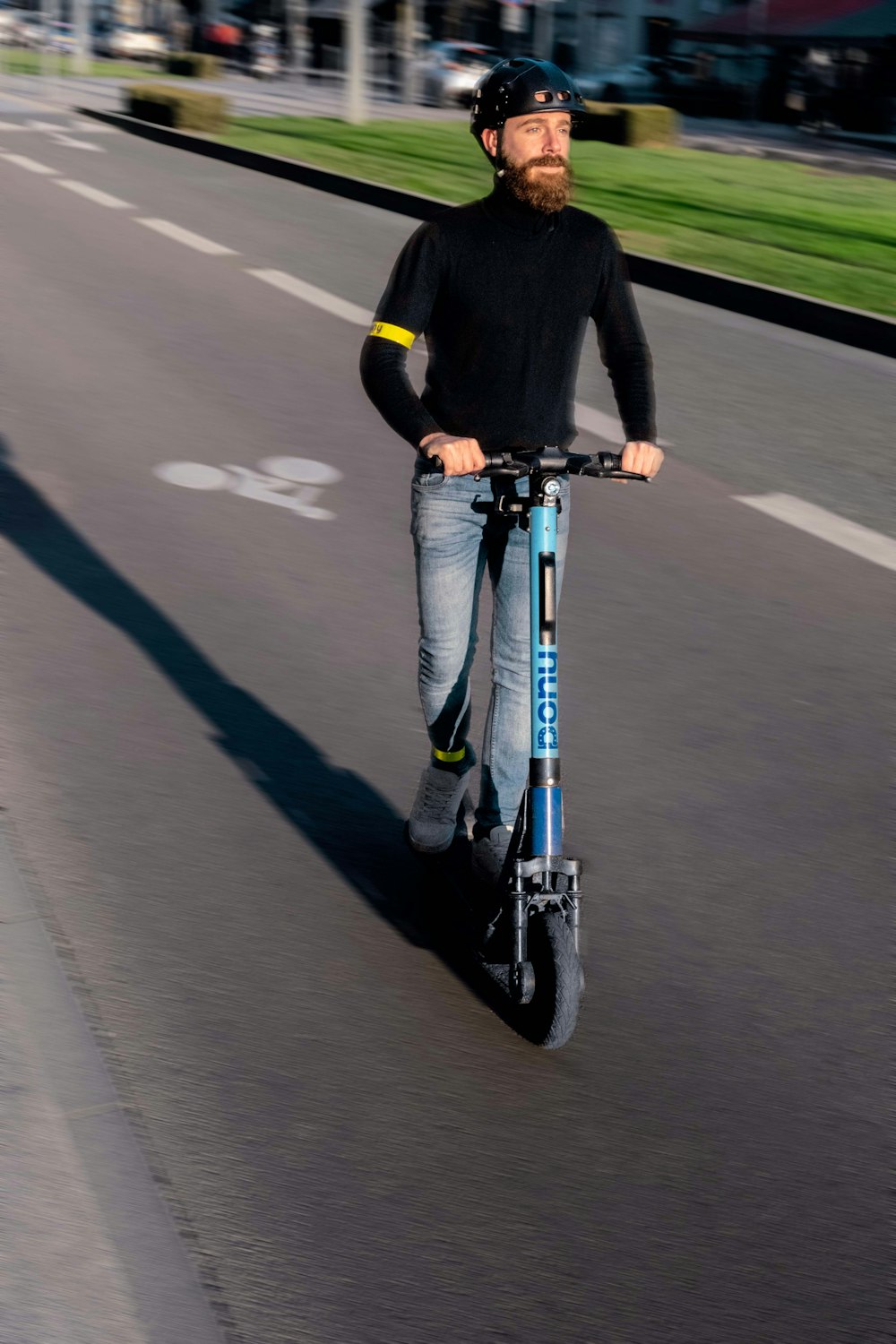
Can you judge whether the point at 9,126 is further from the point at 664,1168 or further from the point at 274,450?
the point at 664,1168

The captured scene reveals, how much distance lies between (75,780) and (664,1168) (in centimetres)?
224

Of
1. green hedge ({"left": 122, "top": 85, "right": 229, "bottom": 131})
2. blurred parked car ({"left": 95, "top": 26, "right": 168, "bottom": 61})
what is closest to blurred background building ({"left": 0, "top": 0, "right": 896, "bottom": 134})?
blurred parked car ({"left": 95, "top": 26, "right": 168, "bottom": 61})

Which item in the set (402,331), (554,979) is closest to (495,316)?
(402,331)

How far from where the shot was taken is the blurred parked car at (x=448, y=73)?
44438mm

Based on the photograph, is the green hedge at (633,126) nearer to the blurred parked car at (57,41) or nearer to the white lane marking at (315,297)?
the white lane marking at (315,297)

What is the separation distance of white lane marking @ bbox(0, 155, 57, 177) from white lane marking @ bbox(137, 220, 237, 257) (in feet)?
14.3

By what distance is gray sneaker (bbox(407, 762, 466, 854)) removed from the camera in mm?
4137

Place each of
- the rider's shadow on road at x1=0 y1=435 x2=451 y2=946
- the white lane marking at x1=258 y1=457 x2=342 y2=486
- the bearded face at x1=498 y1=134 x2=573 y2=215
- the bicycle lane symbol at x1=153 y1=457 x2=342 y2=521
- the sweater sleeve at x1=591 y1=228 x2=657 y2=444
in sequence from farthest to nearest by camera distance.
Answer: the white lane marking at x1=258 y1=457 x2=342 y2=486 → the bicycle lane symbol at x1=153 y1=457 x2=342 y2=521 → the rider's shadow on road at x1=0 y1=435 x2=451 y2=946 → the sweater sleeve at x1=591 y1=228 x2=657 y2=444 → the bearded face at x1=498 y1=134 x2=573 y2=215

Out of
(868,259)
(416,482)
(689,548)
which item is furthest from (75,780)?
(868,259)

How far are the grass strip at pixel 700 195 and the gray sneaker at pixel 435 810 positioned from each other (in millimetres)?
9843

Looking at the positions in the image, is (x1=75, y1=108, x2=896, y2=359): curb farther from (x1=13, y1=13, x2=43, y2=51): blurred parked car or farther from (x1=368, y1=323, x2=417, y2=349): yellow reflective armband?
(x1=13, y1=13, x2=43, y2=51): blurred parked car

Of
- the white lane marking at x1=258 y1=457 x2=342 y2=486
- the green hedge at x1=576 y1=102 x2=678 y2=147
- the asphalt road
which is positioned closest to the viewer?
the asphalt road

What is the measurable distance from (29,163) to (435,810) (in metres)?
18.4

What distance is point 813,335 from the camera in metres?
12.7
